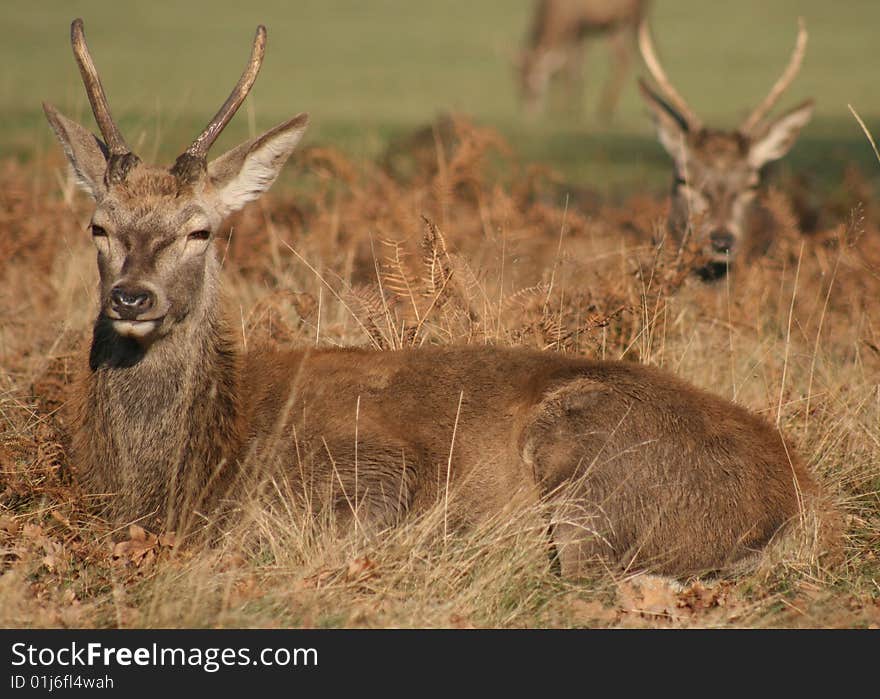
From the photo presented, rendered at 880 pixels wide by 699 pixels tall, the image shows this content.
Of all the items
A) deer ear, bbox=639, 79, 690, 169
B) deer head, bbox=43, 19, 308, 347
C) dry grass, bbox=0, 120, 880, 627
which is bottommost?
dry grass, bbox=0, 120, 880, 627

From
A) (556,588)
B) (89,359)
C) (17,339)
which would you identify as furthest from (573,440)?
(17,339)

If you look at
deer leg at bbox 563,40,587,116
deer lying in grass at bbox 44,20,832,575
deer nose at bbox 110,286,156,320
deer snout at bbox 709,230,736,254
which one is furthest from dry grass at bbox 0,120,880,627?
deer leg at bbox 563,40,587,116

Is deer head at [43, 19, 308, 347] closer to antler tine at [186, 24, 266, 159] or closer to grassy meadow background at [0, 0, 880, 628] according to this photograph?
antler tine at [186, 24, 266, 159]

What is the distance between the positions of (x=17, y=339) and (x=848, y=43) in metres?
41.8

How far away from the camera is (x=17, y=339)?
7.39 metres

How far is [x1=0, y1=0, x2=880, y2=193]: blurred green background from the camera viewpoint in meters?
15.3

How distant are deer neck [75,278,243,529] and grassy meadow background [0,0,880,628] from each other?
17 cm

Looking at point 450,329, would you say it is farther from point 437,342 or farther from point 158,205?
point 158,205

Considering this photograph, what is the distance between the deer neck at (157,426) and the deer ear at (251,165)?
512mm

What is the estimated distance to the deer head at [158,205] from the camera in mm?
5160

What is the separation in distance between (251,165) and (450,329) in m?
1.42

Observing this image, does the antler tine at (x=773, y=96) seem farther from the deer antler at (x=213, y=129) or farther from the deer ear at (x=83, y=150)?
the deer ear at (x=83, y=150)

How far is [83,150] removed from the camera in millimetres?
5676

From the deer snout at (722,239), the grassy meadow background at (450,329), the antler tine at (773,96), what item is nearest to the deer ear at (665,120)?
the antler tine at (773,96)
